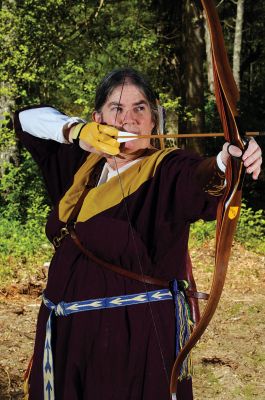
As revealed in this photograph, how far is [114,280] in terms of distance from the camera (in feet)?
5.49

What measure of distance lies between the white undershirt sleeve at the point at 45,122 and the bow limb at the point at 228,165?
19.9 inches

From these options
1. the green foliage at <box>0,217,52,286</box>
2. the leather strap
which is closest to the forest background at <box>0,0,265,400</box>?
the green foliage at <box>0,217,52,286</box>

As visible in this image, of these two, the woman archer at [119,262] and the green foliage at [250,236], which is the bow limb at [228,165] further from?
the green foliage at [250,236]

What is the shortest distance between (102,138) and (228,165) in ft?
1.26

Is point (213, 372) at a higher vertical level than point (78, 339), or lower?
lower

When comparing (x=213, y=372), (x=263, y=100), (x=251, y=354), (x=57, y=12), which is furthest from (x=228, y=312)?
(x=263, y=100)

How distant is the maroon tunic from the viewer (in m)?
1.59

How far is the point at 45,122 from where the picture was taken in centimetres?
191

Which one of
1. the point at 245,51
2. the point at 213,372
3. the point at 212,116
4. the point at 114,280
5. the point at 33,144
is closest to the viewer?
the point at 114,280

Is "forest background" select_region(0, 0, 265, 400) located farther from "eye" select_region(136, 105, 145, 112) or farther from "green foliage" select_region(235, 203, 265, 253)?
"eye" select_region(136, 105, 145, 112)

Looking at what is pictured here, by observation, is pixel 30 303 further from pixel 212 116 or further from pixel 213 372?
pixel 212 116

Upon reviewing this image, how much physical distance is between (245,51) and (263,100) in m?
5.23

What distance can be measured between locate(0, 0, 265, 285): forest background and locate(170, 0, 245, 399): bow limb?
13.6ft

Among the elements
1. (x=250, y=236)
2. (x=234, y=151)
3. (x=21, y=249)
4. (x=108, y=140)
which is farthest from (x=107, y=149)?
(x=250, y=236)
